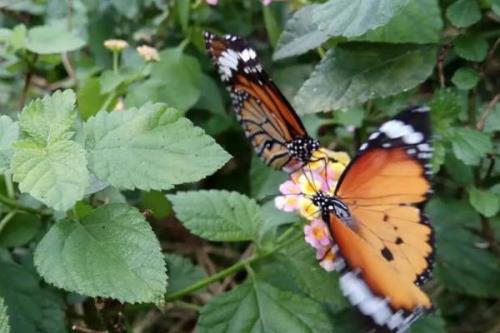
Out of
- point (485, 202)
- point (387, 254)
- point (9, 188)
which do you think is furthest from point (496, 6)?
point (9, 188)

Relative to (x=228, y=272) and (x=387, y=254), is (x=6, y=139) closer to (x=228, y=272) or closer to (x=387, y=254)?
(x=228, y=272)

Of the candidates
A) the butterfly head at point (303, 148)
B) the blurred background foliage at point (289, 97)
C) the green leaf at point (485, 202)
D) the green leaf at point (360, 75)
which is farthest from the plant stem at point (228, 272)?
the green leaf at point (485, 202)

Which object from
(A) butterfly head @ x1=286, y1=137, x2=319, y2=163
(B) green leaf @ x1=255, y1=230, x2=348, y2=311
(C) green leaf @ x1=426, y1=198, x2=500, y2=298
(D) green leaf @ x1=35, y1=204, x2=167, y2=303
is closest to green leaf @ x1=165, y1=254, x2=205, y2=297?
(B) green leaf @ x1=255, y1=230, x2=348, y2=311

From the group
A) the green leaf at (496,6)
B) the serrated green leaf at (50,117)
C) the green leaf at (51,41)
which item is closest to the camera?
the serrated green leaf at (50,117)

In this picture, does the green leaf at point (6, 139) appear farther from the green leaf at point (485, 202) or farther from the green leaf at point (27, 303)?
the green leaf at point (485, 202)

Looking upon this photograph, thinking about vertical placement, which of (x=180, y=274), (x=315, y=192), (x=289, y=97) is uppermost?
(x=315, y=192)

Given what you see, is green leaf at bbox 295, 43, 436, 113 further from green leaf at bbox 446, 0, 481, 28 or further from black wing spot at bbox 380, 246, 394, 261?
black wing spot at bbox 380, 246, 394, 261
